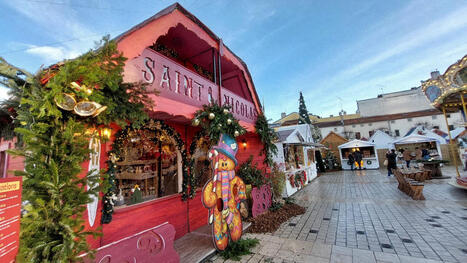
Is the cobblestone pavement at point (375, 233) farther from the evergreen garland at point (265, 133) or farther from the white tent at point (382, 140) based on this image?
the white tent at point (382, 140)

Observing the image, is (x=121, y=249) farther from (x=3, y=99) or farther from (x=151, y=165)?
(x=151, y=165)

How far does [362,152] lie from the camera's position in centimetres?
1944

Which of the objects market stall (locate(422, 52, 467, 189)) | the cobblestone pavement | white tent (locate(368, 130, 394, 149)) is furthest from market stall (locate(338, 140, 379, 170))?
the cobblestone pavement

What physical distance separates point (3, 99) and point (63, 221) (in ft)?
4.68

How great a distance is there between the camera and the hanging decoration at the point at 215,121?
4.24 meters

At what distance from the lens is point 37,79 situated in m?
1.79

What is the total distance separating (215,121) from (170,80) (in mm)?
1322

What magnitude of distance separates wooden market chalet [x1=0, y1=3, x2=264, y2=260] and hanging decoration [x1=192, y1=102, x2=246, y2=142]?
22 cm

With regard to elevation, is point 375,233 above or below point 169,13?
below

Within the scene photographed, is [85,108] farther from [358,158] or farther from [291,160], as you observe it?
[358,158]

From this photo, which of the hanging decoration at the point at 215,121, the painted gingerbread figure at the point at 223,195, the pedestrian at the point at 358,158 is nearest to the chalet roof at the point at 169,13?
the hanging decoration at the point at 215,121

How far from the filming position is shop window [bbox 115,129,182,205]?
4.49 meters

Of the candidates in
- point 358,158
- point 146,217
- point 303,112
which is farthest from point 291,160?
point 303,112

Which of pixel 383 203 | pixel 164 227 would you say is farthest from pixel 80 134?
pixel 383 203
